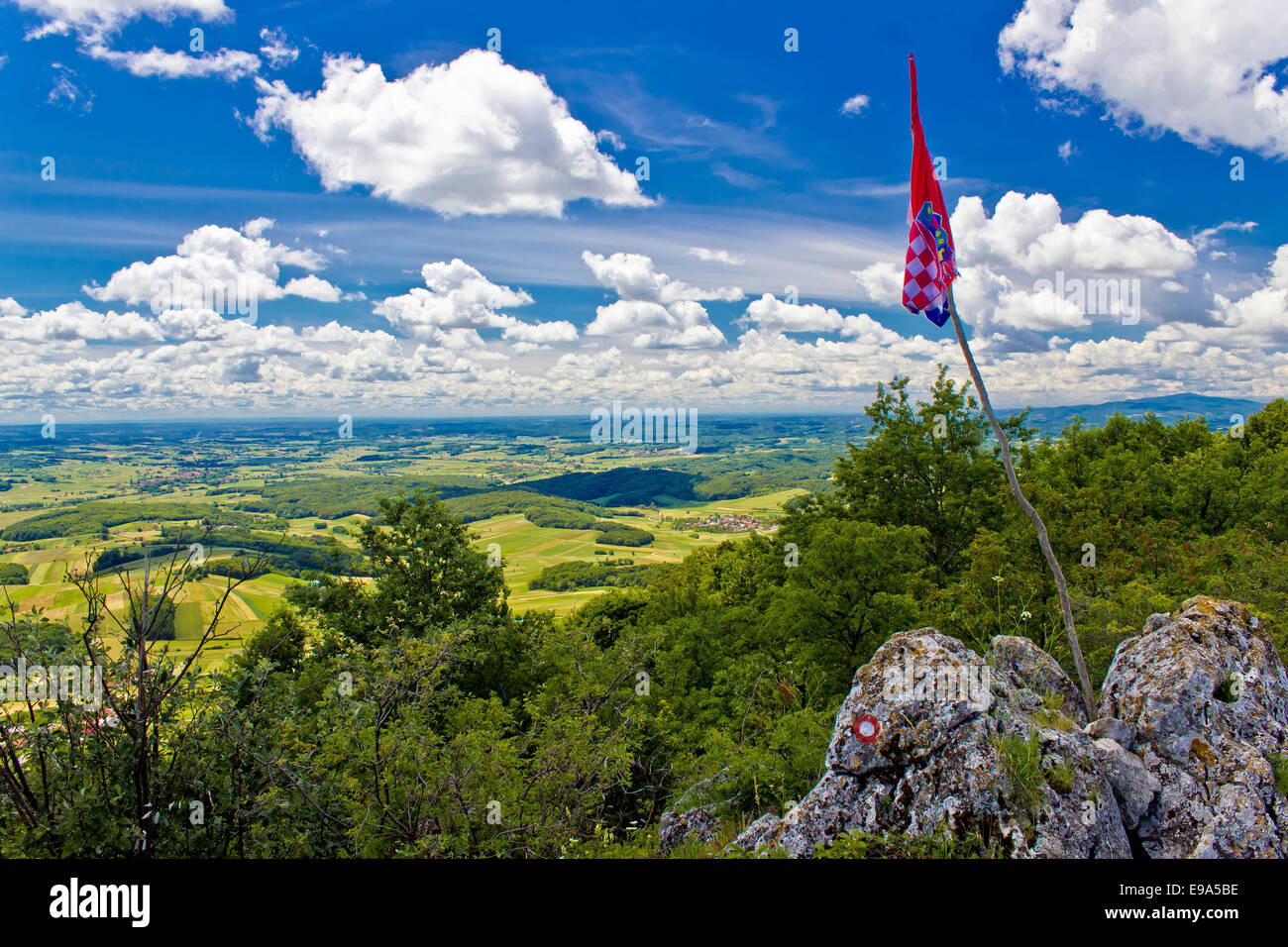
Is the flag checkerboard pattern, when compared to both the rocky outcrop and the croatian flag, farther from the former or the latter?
the rocky outcrop

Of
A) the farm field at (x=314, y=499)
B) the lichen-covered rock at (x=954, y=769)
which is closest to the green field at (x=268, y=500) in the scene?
the farm field at (x=314, y=499)

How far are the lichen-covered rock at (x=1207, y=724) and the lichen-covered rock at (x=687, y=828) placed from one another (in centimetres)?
544

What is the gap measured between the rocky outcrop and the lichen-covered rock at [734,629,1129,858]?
0.01 m

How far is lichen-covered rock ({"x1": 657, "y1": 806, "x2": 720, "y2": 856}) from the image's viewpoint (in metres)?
8.64

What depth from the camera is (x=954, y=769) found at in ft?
20.4

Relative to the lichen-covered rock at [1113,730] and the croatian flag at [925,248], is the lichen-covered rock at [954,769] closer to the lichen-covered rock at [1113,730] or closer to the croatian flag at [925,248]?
the lichen-covered rock at [1113,730]

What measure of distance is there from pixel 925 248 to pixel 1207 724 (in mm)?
7078

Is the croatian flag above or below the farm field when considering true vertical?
above

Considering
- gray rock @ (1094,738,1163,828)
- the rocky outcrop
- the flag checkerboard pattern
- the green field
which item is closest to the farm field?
the green field

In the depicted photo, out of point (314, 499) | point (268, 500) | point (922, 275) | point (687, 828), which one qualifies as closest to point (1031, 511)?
point (922, 275)

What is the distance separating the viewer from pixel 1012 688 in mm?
7754

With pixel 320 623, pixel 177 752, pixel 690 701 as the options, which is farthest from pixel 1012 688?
pixel 320 623

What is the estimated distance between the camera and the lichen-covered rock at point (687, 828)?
28.3 feet
